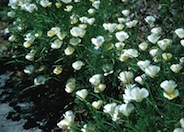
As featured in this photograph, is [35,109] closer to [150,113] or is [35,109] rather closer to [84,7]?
[84,7]

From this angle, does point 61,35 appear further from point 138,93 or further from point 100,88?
point 138,93

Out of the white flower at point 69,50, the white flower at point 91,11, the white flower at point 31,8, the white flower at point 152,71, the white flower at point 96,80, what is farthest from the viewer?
the white flower at point 31,8

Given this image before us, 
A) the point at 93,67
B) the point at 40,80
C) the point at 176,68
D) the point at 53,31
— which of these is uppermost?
the point at 176,68

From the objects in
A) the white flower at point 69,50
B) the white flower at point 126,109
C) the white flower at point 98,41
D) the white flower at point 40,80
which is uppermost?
the white flower at point 126,109

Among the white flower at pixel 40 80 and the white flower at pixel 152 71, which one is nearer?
the white flower at pixel 152 71

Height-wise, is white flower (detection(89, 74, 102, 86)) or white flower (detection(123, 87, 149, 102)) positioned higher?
white flower (detection(123, 87, 149, 102))

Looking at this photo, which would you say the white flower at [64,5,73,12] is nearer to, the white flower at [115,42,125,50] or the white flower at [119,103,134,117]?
the white flower at [115,42,125,50]

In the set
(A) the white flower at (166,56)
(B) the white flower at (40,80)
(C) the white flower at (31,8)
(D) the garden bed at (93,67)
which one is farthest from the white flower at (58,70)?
(A) the white flower at (166,56)

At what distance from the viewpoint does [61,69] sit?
3215 mm

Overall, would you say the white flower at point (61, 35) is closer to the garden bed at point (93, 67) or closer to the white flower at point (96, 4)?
the garden bed at point (93, 67)

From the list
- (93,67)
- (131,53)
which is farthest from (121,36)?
(93,67)

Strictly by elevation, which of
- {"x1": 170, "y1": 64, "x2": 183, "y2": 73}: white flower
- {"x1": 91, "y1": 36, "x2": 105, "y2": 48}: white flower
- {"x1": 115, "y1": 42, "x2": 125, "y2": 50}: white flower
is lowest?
{"x1": 115, "y1": 42, "x2": 125, "y2": 50}: white flower

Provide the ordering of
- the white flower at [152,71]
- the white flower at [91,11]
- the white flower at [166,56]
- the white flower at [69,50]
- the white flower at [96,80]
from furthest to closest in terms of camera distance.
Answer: the white flower at [91,11] → the white flower at [69,50] → the white flower at [96,80] → the white flower at [166,56] → the white flower at [152,71]

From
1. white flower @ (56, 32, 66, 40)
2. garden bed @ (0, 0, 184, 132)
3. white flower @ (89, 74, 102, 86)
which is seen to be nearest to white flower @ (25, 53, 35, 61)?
garden bed @ (0, 0, 184, 132)
